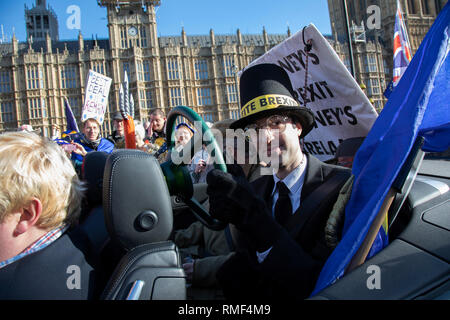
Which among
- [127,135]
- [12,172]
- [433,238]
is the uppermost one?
[127,135]

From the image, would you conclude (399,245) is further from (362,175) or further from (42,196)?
(42,196)

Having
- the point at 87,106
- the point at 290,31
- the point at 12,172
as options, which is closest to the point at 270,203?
the point at 12,172

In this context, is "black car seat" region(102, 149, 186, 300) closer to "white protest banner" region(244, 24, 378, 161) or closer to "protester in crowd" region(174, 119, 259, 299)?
"protester in crowd" region(174, 119, 259, 299)

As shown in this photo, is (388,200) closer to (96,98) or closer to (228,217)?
(228,217)

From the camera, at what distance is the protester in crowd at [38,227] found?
111cm

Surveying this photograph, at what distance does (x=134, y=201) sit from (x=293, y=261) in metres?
0.67

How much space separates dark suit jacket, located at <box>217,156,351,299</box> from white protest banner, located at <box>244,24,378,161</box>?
1626 millimetres

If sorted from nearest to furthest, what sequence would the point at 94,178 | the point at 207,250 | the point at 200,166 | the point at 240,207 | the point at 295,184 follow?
the point at 240,207
the point at 94,178
the point at 295,184
the point at 207,250
the point at 200,166

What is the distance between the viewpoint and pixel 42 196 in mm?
1203

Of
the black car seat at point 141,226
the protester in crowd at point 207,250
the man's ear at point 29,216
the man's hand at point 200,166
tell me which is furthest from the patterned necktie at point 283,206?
the man's hand at point 200,166

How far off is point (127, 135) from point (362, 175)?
288 centimetres

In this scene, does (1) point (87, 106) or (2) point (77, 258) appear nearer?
(2) point (77, 258)

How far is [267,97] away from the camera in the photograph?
1.84 m

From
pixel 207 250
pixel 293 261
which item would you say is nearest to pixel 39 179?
pixel 293 261
